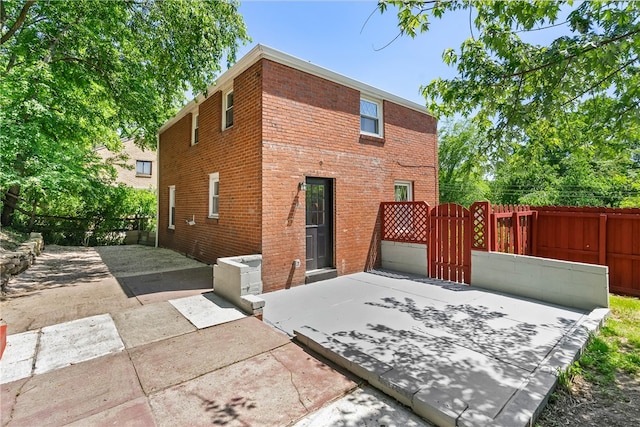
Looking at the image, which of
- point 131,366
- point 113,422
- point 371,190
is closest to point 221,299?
point 131,366

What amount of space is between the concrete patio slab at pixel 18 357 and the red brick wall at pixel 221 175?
3.62m

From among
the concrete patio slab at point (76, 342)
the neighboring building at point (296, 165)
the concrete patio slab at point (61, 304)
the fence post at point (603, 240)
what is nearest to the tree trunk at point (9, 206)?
the neighboring building at point (296, 165)

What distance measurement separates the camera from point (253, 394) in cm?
288

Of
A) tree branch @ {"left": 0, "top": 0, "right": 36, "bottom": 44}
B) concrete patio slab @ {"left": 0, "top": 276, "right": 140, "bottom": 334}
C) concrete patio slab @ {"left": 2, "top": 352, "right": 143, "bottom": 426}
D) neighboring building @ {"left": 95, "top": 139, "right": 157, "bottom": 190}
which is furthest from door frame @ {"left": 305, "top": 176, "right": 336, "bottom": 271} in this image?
neighboring building @ {"left": 95, "top": 139, "right": 157, "bottom": 190}

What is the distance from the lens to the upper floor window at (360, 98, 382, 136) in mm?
8445

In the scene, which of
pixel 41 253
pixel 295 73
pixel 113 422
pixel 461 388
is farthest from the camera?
pixel 41 253

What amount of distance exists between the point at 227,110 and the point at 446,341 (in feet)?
24.9

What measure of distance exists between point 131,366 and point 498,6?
6194 mm

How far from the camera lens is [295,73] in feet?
22.3

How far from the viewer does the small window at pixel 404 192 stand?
979cm

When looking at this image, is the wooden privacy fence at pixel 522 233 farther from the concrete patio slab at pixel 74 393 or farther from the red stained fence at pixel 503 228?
the concrete patio slab at pixel 74 393

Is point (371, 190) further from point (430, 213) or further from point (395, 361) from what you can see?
point (395, 361)

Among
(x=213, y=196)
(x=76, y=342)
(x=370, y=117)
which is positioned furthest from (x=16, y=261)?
(x=370, y=117)

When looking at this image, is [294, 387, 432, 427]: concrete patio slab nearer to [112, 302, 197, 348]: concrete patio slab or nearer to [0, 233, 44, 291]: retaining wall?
[112, 302, 197, 348]: concrete patio slab
